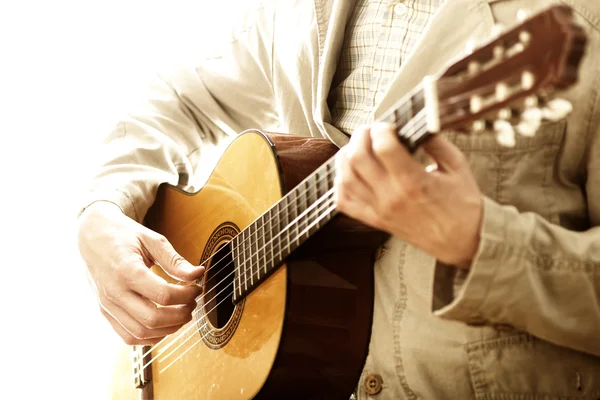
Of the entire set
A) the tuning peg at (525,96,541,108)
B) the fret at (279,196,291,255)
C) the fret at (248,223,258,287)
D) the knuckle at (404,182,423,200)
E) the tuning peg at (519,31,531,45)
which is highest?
the tuning peg at (519,31,531,45)

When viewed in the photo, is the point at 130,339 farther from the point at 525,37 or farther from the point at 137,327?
the point at 525,37

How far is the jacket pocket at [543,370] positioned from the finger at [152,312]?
52 cm

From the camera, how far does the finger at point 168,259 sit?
1077mm

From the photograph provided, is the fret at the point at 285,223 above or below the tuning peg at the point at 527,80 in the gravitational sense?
below

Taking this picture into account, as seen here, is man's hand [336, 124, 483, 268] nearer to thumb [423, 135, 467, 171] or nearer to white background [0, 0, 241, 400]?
thumb [423, 135, 467, 171]

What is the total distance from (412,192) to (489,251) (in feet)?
0.42

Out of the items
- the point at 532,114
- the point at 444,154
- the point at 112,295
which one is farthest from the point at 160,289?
the point at 532,114

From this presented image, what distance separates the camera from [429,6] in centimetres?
105

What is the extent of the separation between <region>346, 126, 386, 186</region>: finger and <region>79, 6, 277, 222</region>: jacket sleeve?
718 millimetres

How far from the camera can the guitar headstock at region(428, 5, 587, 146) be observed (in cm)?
53

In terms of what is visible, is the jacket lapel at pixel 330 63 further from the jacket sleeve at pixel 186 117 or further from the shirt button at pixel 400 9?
the jacket sleeve at pixel 186 117

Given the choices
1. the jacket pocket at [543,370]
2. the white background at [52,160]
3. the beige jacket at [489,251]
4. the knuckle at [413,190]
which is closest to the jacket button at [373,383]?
the beige jacket at [489,251]

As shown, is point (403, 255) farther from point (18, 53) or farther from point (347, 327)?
point (18, 53)

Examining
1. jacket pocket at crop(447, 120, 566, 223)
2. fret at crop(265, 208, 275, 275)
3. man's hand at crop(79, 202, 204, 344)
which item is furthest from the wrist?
jacket pocket at crop(447, 120, 566, 223)
